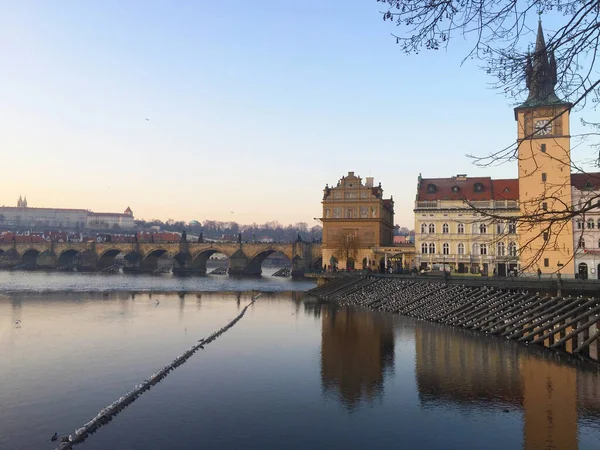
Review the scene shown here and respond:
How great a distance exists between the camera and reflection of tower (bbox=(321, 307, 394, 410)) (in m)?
19.9

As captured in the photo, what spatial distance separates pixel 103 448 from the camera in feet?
45.9

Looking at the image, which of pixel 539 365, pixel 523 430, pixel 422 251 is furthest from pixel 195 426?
pixel 422 251

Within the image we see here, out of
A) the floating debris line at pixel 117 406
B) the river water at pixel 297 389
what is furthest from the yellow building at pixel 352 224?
the floating debris line at pixel 117 406

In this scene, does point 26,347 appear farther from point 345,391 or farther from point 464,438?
point 464,438

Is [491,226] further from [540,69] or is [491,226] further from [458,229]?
[540,69]

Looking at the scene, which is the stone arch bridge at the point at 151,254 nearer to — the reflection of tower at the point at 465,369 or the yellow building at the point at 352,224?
the yellow building at the point at 352,224

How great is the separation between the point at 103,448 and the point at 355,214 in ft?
228

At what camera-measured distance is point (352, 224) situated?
268ft

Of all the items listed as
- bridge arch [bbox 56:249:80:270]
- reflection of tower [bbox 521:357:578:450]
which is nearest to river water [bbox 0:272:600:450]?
reflection of tower [bbox 521:357:578:450]

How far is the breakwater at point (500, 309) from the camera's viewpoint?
28.4 m

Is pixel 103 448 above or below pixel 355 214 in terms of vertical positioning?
below

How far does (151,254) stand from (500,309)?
110171mm

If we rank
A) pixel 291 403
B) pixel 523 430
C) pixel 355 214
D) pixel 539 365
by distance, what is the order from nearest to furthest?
pixel 523 430 → pixel 291 403 → pixel 539 365 → pixel 355 214

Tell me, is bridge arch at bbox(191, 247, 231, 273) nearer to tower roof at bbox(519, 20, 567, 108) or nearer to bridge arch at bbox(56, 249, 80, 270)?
bridge arch at bbox(56, 249, 80, 270)
